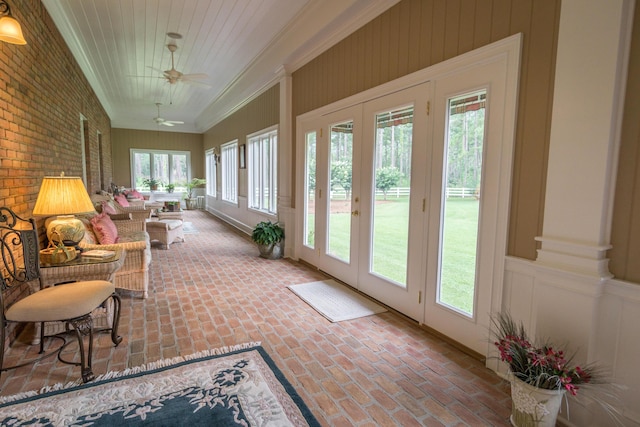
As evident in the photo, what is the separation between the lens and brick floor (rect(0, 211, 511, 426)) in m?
2.04

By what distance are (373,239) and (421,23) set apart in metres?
2.06

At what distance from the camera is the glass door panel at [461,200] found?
2521mm

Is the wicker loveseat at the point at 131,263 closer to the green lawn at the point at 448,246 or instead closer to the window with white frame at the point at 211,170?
the green lawn at the point at 448,246

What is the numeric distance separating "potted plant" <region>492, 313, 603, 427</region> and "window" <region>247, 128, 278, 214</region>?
4.94 metres

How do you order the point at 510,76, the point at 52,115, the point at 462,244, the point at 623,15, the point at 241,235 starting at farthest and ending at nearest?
the point at 241,235 < the point at 52,115 < the point at 462,244 < the point at 510,76 < the point at 623,15

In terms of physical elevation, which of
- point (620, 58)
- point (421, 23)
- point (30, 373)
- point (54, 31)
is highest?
point (54, 31)

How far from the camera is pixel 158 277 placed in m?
4.46

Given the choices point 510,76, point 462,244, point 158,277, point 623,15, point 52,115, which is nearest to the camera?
point 623,15

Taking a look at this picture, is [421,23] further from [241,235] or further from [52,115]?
[241,235]

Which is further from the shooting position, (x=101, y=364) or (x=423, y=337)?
(x=423, y=337)

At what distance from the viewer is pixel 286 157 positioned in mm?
5492

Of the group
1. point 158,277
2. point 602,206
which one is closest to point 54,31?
point 158,277

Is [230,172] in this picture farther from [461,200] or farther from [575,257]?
[575,257]

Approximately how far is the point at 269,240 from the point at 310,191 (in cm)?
106
